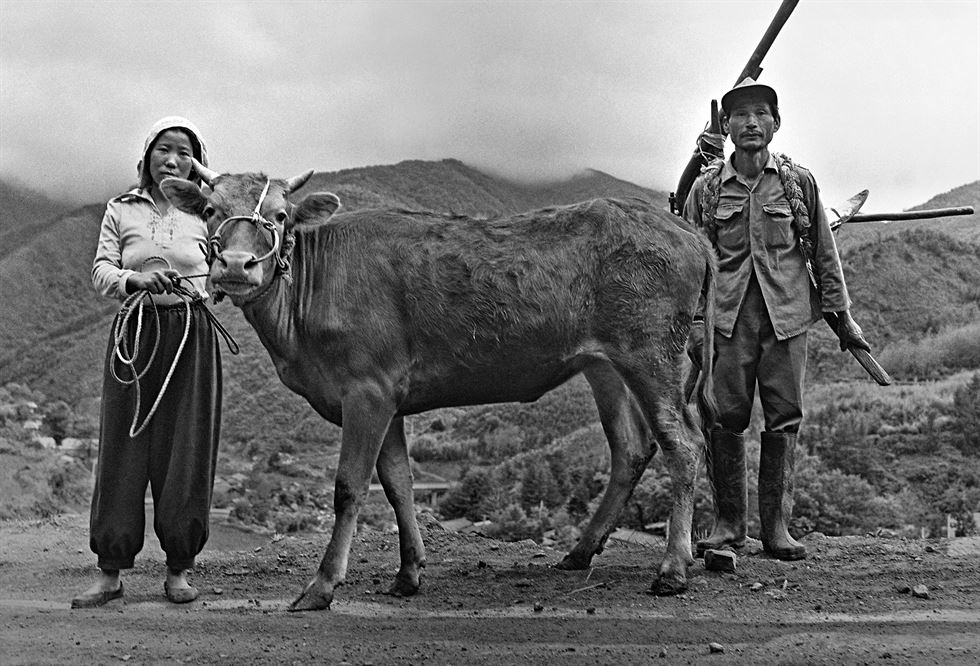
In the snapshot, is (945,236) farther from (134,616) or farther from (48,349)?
(134,616)

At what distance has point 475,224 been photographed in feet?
22.9

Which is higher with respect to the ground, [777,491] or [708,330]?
[708,330]

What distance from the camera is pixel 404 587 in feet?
Answer: 22.4

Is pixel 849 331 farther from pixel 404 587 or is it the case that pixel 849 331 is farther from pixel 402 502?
pixel 404 587

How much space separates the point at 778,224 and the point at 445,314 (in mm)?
2728

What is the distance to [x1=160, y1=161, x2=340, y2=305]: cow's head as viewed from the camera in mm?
5875

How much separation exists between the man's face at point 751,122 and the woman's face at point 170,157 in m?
4.04

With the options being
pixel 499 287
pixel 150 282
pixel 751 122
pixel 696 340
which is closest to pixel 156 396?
pixel 150 282

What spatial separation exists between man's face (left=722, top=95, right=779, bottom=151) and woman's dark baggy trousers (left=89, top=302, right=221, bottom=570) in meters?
4.18

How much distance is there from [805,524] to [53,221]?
35066 millimetres

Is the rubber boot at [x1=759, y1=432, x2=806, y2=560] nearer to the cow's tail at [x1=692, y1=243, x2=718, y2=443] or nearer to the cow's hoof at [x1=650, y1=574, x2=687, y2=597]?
the cow's tail at [x1=692, y1=243, x2=718, y2=443]

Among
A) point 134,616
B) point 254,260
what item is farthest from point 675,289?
point 134,616

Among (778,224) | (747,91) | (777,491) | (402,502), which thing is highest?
(747,91)

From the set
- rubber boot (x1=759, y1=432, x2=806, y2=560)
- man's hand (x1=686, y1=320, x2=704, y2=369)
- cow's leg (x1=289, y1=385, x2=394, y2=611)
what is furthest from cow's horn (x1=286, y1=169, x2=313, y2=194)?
rubber boot (x1=759, y1=432, x2=806, y2=560)
